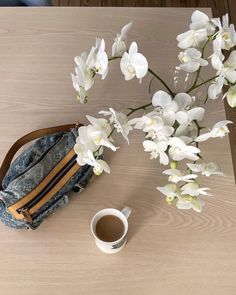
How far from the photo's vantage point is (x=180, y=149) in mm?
747

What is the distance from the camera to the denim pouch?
3.06 feet

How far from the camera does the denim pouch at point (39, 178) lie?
0.93 meters

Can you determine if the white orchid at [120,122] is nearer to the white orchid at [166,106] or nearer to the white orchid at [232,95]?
the white orchid at [166,106]

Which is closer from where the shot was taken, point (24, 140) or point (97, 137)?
point (97, 137)

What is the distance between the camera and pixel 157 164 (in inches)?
41.7

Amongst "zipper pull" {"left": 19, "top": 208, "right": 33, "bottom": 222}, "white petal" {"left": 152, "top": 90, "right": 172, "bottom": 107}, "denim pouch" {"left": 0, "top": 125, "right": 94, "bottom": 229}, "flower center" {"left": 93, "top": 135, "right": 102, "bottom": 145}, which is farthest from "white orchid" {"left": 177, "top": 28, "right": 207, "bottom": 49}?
"zipper pull" {"left": 19, "top": 208, "right": 33, "bottom": 222}

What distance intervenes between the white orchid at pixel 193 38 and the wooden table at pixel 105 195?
0.34m

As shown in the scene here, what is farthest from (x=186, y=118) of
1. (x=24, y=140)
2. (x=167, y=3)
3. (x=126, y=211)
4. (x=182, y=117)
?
(x=167, y=3)

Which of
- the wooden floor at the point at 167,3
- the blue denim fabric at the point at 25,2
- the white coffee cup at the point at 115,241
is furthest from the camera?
the wooden floor at the point at 167,3

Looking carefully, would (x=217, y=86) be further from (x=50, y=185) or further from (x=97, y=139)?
(x=50, y=185)

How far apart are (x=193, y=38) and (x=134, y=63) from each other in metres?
0.11

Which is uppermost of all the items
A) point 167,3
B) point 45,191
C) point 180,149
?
point 180,149

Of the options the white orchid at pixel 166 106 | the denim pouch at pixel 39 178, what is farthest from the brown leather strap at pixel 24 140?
the white orchid at pixel 166 106

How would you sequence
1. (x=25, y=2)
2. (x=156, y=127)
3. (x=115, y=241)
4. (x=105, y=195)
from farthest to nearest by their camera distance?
(x=25, y=2) < (x=105, y=195) < (x=115, y=241) < (x=156, y=127)
